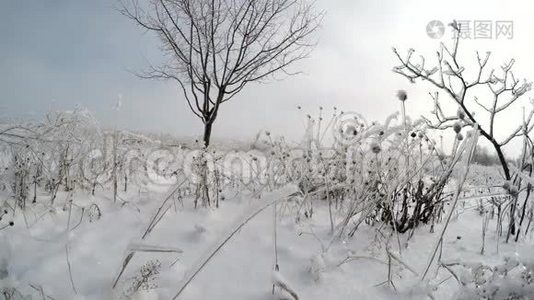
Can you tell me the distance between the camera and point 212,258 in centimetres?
155

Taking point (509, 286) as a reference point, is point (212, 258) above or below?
below

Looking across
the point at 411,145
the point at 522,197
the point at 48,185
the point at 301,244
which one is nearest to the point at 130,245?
the point at 301,244

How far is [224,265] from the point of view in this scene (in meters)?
1.54

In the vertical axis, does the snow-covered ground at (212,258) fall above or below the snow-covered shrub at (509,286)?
below

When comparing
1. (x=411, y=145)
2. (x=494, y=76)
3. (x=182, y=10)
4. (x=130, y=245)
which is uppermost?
(x=182, y=10)

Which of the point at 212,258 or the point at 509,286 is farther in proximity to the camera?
the point at 212,258

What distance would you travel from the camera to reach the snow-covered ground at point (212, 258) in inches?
52.3

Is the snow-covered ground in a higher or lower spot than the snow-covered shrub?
lower

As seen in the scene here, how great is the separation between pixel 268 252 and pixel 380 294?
50 centimetres

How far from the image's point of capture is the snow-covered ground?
4.36 feet

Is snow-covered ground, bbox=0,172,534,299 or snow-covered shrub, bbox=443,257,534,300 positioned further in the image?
snow-covered ground, bbox=0,172,534,299

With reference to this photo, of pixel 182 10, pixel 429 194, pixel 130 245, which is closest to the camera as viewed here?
pixel 130 245

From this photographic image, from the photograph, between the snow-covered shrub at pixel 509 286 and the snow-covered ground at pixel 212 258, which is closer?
the snow-covered shrub at pixel 509 286

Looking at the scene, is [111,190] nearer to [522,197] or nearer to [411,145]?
[411,145]
